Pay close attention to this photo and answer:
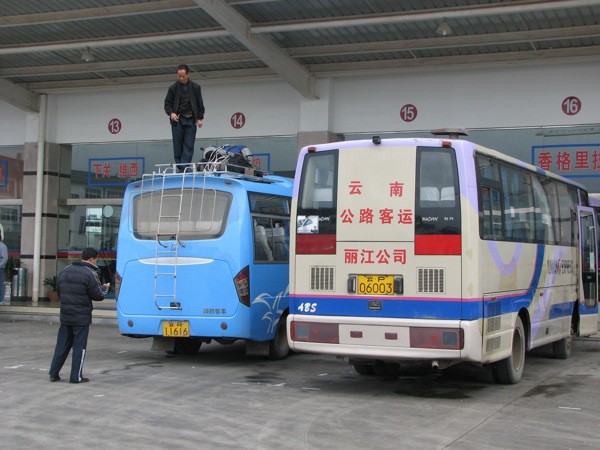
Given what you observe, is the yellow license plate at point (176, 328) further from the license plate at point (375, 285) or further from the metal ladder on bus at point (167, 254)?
the license plate at point (375, 285)

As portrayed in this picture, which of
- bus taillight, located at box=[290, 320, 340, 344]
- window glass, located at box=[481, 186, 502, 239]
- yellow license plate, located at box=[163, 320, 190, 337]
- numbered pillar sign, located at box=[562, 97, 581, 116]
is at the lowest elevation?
yellow license plate, located at box=[163, 320, 190, 337]

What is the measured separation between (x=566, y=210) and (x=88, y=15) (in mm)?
10214

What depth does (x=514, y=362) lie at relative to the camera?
10.4m

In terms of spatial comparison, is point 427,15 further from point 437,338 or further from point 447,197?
point 437,338

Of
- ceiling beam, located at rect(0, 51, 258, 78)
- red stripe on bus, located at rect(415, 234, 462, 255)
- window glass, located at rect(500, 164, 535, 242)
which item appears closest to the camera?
red stripe on bus, located at rect(415, 234, 462, 255)

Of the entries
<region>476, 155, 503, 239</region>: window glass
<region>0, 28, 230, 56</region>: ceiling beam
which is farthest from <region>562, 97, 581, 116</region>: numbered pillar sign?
<region>476, 155, 503, 239</region>: window glass

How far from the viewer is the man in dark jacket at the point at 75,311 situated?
1005 centimetres

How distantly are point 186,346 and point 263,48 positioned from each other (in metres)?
6.86

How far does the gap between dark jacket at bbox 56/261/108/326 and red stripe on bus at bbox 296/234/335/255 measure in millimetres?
2604

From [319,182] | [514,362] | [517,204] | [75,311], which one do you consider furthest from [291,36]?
[514,362]

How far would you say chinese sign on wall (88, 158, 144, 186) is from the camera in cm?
2172

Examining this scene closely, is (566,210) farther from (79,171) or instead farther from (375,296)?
(79,171)

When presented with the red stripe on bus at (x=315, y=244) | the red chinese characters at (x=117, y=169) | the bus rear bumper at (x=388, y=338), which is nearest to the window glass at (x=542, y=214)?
the bus rear bumper at (x=388, y=338)

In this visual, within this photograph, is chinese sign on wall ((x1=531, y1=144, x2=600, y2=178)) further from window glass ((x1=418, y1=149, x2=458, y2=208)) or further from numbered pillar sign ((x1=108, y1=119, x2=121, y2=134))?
numbered pillar sign ((x1=108, y1=119, x2=121, y2=134))
